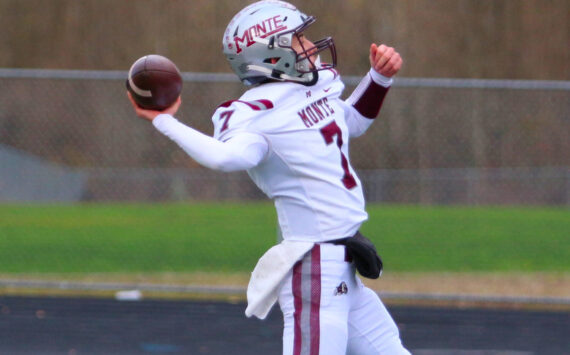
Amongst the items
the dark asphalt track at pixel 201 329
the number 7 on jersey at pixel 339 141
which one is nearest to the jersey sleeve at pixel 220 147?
the number 7 on jersey at pixel 339 141

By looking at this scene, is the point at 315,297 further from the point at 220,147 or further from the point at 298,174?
the point at 220,147

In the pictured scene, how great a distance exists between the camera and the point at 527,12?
2767 cm

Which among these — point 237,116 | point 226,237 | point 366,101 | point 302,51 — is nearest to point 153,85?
point 237,116

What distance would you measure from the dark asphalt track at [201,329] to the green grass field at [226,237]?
5.58 feet

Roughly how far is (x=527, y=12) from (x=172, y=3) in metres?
9.98

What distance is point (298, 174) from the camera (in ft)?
12.8

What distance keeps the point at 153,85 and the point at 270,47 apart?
49cm

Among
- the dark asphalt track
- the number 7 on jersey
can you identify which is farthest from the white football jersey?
the dark asphalt track

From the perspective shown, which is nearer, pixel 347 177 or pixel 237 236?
pixel 347 177

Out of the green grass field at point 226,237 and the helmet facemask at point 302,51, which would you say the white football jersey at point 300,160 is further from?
the green grass field at point 226,237

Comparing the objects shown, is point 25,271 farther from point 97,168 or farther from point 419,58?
point 419,58

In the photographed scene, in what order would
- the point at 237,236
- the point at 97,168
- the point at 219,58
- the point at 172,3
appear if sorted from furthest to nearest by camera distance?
the point at 172,3 < the point at 219,58 < the point at 97,168 < the point at 237,236

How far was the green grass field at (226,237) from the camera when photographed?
1043 cm

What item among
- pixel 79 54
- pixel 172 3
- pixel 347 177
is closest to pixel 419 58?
pixel 172 3
